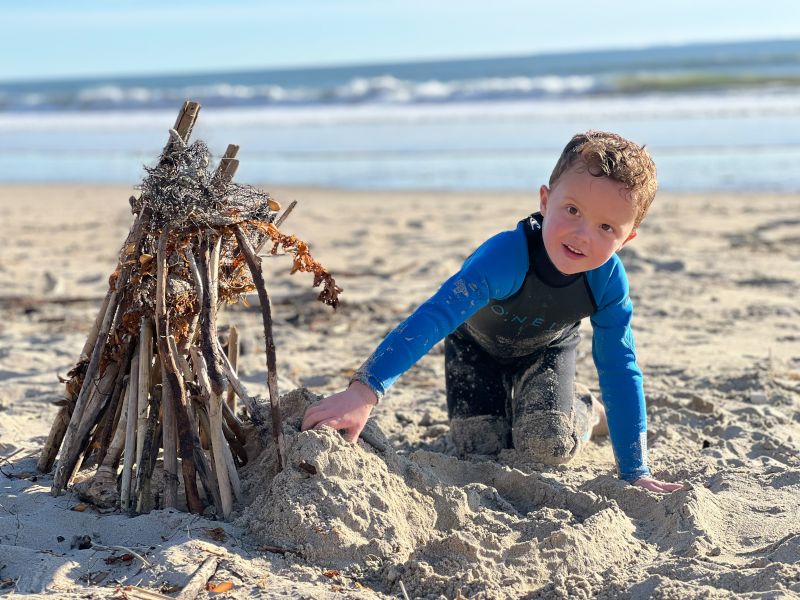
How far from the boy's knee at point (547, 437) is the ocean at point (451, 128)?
336cm

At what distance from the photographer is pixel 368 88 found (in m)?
28.8

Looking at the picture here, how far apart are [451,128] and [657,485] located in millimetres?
16020

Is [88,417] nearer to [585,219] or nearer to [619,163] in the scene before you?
[585,219]

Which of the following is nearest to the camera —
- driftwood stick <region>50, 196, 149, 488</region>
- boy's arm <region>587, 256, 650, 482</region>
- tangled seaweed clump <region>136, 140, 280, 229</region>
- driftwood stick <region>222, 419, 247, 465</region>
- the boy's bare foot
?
tangled seaweed clump <region>136, 140, 280, 229</region>

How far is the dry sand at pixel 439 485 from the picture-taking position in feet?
8.02

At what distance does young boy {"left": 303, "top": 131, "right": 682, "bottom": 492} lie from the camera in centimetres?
280

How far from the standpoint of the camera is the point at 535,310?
3297mm

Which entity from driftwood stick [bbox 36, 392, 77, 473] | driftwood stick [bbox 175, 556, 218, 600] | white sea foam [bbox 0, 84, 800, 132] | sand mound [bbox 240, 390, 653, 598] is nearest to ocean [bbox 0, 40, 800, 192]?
white sea foam [bbox 0, 84, 800, 132]

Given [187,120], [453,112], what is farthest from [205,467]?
[453,112]

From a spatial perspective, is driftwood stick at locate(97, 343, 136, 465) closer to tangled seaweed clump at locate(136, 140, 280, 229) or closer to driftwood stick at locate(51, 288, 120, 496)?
driftwood stick at locate(51, 288, 120, 496)

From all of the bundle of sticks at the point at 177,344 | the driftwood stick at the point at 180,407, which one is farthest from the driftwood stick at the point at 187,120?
the driftwood stick at the point at 180,407

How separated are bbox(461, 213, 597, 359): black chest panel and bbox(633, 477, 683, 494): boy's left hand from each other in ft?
1.94

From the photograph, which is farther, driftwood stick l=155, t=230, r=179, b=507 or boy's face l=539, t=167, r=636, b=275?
boy's face l=539, t=167, r=636, b=275

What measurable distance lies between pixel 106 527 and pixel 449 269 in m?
4.36
